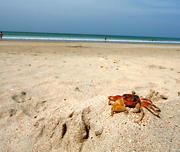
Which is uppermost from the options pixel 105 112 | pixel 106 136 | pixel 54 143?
pixel 105 112

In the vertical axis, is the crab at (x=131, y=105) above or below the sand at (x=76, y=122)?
above

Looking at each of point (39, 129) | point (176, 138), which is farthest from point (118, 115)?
point (39, 129)

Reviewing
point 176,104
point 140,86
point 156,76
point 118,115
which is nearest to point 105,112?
point 118,115

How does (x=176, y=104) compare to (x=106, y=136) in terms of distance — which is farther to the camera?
(x=176, y=104)

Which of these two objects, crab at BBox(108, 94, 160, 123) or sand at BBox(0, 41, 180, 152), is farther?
crab at BBox(108, 94, 160, 123)

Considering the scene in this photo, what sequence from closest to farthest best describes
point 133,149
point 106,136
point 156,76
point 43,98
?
point 133,149 < point 106,136 < point 43,98 < point 156,76

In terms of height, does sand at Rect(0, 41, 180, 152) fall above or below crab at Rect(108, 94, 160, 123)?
below

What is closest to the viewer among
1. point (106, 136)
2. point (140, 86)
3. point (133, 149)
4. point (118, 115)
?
point (133, 149)

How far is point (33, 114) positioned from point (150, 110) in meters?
1.61

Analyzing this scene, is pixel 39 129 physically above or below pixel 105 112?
below

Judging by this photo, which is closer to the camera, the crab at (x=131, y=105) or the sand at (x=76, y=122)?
the sand at (x=76, y=122)

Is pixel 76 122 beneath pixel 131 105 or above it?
beneath

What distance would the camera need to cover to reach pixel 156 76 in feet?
13.0

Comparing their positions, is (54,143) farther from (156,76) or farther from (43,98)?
(156,76)
